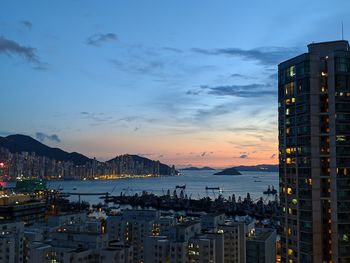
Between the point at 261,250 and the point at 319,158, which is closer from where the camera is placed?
the point at 319,158

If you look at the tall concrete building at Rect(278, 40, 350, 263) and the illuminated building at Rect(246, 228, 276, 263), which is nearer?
the tall concrete building at Rect(278, 40, 350, 263)

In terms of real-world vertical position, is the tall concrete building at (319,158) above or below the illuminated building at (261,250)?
above

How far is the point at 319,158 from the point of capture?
40.1 feet

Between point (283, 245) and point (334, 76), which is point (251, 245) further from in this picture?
point (334, 76)

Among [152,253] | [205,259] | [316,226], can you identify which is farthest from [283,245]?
[152,253]

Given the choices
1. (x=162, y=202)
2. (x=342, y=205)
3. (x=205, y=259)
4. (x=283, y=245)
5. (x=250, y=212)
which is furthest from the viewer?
(x=162, y=202)

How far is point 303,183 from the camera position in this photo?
12.4m

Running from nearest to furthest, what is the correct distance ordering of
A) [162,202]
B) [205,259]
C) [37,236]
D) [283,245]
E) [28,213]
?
1. [283,245]
2. [205,259]
3. [37,236]
4. [28,213]
5. [162,202]

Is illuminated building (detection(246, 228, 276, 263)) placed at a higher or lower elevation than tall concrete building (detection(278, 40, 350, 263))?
lower

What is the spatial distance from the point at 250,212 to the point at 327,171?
52.1 m

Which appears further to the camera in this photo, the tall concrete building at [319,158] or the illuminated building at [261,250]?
the illuminated building at [261,250]

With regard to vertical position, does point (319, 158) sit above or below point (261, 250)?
above

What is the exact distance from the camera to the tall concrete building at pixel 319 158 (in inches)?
469

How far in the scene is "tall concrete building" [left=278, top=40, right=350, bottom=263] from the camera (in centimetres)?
1191
